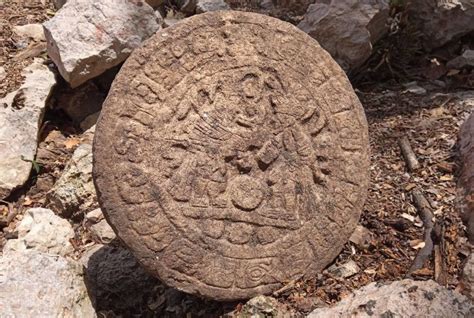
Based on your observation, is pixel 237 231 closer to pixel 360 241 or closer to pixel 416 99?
pixel 360 241

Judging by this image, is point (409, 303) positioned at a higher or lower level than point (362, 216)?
higher

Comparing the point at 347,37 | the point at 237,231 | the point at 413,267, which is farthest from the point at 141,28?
the point at 413,267

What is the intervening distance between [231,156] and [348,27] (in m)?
1.81

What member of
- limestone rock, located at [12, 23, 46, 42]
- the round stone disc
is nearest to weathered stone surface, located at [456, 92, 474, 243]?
the round stone disc

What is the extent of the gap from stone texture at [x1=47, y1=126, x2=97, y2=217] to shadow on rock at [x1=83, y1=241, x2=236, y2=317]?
42 cm

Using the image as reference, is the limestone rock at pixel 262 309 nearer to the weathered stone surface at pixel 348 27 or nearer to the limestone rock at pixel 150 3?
the weathered stone surface at pixel 348 27

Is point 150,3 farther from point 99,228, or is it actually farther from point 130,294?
point 130,294

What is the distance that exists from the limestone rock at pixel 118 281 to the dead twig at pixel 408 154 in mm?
1467

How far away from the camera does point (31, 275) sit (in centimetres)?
221

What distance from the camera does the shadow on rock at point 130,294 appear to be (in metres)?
2.50

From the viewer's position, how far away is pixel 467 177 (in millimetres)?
2904

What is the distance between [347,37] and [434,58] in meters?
0.80

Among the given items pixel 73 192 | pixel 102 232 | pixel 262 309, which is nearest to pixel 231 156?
pixel 262 309

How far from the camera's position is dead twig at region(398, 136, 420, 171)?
10.3 ft
